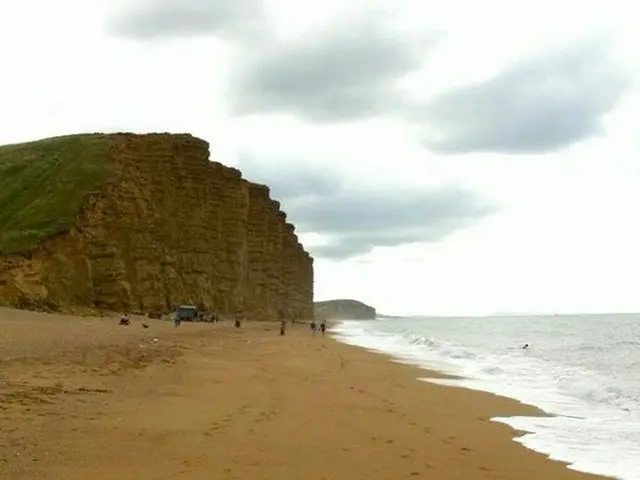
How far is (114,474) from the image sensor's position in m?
6.69

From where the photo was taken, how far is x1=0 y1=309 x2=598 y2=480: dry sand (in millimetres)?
7273

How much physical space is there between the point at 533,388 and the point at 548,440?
9297 mm

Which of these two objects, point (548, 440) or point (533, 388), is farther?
point (533, 388)

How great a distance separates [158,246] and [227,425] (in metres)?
48.9

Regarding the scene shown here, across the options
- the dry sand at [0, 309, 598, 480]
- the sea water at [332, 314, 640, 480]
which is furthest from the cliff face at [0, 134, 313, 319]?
the dry sand at [0, 309, 598, 480]

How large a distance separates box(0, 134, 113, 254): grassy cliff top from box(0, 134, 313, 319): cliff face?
819mm

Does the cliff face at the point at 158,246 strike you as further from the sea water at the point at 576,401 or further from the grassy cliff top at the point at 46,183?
the sea water at the point at 576,401

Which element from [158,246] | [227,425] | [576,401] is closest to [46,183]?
[158,246]

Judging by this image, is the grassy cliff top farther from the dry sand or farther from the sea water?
the dry sand

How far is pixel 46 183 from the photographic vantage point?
53.3 meters

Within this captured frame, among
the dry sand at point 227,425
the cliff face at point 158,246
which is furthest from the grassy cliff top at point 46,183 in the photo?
the dry sand at point 227,425

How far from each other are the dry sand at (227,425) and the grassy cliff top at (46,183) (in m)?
33.1

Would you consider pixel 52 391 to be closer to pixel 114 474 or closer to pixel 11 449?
pixel 11 449

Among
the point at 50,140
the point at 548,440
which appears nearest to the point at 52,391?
the point at 548,440
